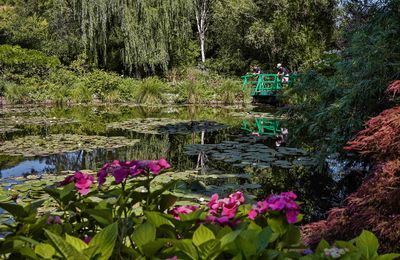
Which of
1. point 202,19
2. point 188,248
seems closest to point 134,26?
point 202,19

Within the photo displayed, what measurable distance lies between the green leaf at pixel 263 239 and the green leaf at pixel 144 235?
0.32 metres

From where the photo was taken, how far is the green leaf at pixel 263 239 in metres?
1.25

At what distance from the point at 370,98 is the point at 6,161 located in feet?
18.4

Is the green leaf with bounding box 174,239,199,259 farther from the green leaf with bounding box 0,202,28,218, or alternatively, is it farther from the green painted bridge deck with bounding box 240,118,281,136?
the green painted bridge deck with bounding box 240,118,281,136

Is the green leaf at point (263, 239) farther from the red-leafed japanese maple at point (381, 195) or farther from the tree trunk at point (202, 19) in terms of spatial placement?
the tree trunk at point (202, 19)

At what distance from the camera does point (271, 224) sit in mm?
1482

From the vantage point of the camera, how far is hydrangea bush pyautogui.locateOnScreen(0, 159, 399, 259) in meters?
1.23

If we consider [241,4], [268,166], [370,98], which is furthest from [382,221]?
[241,4]

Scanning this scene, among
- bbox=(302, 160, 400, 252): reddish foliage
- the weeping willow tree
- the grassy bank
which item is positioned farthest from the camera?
the weeping willow tree

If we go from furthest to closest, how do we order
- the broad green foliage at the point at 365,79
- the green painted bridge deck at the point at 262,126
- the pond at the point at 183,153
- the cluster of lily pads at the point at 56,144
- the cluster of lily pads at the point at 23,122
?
the cluster of lily pads at the point at 23,122
the green painted bridge deck at the point at 262,126
the cluster of lily pads at the point at 56,144
the pond at the point at 183,153
the broad green foliage at the point at 365,79

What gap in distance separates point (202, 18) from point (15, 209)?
2103cm

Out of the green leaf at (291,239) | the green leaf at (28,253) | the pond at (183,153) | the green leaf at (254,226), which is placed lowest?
the pond at (183,153)

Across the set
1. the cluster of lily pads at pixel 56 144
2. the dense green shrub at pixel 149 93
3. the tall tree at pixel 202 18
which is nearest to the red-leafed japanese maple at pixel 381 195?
the cluster of lily pads at pixel 56 144

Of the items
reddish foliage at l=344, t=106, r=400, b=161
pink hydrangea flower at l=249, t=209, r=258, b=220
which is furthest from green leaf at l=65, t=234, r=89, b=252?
reddish foliage at l=344, t=106, r=400, b=161
